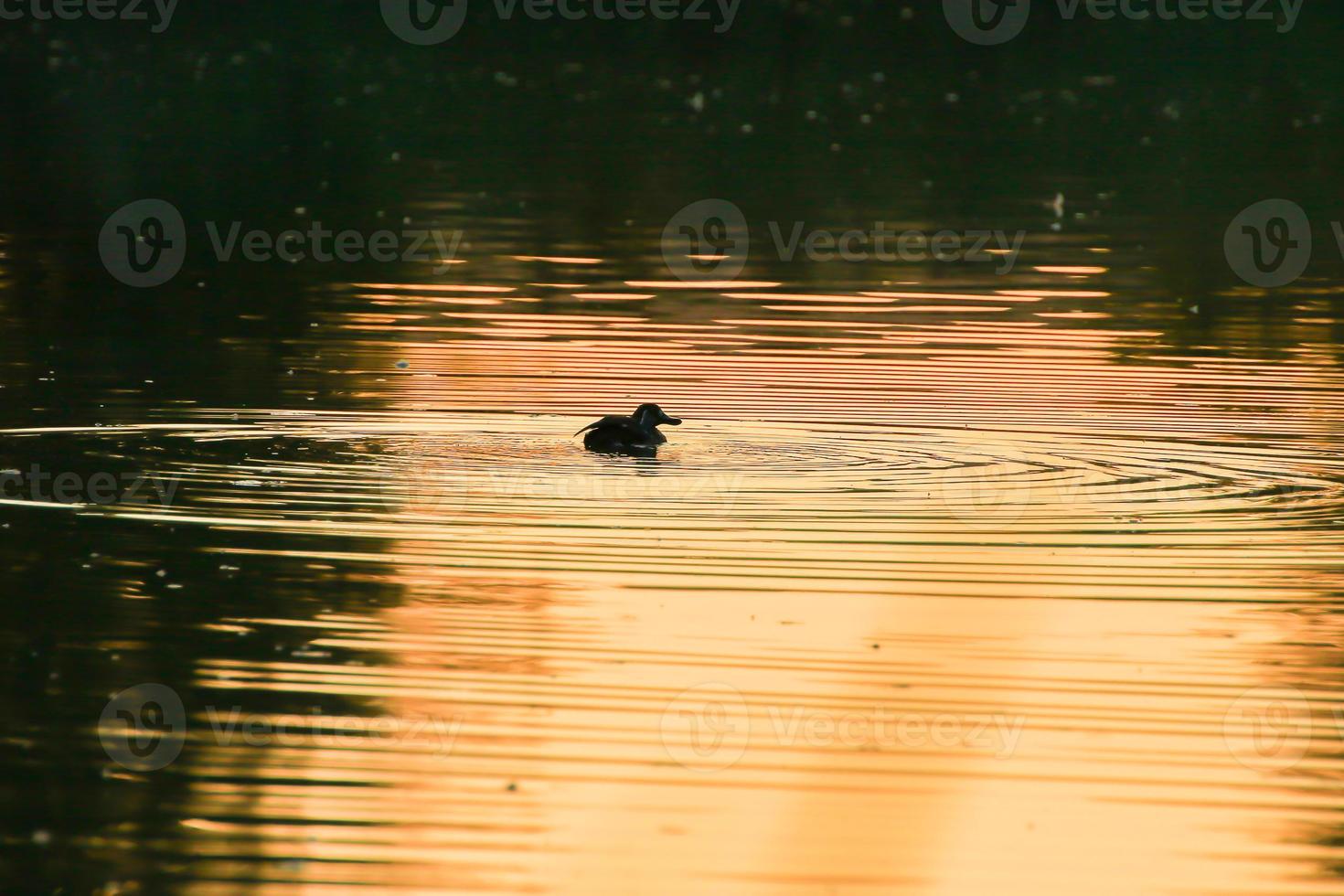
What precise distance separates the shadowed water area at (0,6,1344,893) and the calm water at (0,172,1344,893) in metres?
0.03

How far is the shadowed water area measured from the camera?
8727 millimetres

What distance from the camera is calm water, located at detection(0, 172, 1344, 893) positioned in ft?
28.4

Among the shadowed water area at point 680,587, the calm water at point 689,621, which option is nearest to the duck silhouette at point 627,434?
the calm water at point 689,621

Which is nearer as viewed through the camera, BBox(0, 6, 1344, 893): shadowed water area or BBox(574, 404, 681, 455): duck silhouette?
BBox(0, 6, 1344, 893): shadowed water area

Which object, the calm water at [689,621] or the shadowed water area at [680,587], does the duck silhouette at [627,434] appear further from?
the shadowed water area at [680,587]

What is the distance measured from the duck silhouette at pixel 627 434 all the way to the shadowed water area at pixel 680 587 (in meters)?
0.28

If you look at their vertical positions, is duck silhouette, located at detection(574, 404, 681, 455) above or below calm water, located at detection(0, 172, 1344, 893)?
above

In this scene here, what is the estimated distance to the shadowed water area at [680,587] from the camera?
8727 mm

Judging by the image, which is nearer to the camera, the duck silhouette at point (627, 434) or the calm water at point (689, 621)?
the calm water at point (689, 621)

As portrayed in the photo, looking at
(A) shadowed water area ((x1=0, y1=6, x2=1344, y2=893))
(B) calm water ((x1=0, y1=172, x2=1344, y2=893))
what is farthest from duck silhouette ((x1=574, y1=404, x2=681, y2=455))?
(A) shadowed water area ((x1=0, y1=6, x2=1344, y2=893))

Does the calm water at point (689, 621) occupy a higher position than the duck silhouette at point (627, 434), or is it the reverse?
the duck silhouette at point (627, 434)

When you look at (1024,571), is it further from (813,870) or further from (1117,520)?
(813,870)

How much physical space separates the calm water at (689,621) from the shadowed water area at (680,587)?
0.03 m

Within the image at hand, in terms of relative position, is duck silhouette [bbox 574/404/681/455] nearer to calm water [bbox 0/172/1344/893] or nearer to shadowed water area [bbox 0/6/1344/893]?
calm water [bbox 0/172/1344/893]
